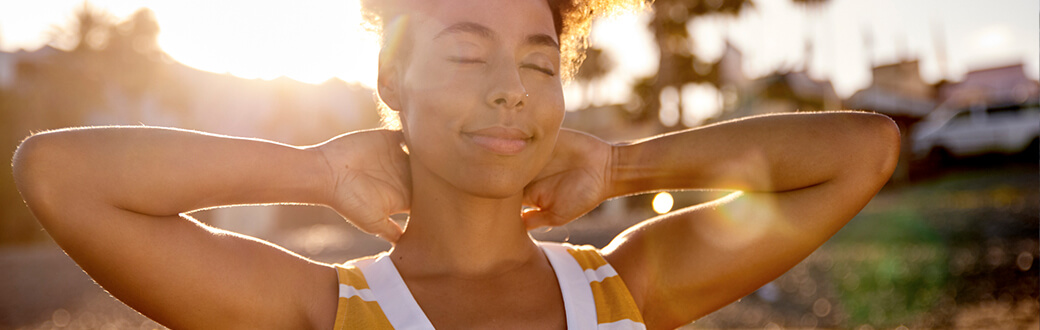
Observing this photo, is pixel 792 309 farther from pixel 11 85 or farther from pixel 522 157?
pixel 11 85

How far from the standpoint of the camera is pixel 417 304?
2.00 metres

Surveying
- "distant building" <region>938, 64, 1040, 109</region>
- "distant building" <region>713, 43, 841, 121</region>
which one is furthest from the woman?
"distant building" <region>938, 64, 1040, 109</region>

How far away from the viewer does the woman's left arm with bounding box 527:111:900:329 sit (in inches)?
87.4

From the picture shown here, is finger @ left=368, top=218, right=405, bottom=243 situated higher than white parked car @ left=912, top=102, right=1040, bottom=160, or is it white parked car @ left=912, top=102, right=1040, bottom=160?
finger @ left=368, top=218, right=405, bottom=243

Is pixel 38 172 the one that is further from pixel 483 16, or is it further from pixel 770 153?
pixel 770 153

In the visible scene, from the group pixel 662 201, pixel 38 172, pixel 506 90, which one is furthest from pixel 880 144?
pixel 662 201

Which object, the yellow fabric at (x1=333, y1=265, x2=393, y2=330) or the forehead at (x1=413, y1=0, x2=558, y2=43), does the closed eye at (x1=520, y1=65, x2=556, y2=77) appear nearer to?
the forehead at (x1=413, y1=0, x2=558, y2=43)

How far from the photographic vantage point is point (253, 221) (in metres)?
32.2

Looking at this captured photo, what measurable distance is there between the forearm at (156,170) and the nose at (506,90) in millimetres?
551

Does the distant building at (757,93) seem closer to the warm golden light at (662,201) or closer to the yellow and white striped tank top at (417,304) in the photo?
the warm golden light at (662,201)

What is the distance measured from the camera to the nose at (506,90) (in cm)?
196

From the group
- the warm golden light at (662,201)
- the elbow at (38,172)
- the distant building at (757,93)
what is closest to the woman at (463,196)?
the elbow at (38,172)

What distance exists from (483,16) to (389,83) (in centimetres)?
39

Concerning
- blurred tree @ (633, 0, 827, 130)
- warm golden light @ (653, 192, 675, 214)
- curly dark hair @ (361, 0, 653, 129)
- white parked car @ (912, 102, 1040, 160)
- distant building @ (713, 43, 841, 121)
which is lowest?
warm golden light @ (653, 192, 675, 214)
